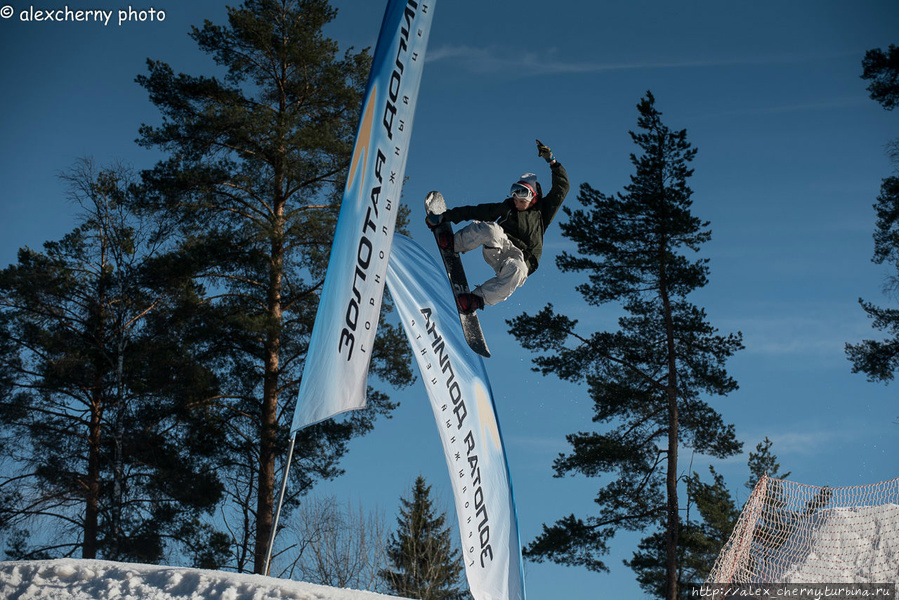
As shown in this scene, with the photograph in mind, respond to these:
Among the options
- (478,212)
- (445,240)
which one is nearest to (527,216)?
(478,212)

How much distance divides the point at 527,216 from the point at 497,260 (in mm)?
558

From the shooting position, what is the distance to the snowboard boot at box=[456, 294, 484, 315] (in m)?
8.87

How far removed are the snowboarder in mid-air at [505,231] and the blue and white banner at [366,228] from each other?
5.93ft

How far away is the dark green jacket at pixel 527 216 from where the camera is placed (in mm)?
8969

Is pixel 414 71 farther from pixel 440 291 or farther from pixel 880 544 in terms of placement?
pixel 880 544

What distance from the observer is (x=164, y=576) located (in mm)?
7066

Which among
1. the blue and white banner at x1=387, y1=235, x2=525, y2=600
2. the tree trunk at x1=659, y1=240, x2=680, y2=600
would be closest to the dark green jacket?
the blue and white banner at x1=387, y1=235, x2=525, y2=600

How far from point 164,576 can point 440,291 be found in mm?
3534

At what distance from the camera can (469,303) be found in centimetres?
896

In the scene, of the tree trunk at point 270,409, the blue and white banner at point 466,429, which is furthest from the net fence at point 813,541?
the tree trunk at point 270,409

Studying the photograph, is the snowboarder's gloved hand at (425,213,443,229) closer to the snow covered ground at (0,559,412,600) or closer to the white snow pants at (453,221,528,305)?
the white snow pants at (453,221,528,305)

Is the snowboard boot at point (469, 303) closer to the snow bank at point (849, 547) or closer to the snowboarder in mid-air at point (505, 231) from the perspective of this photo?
the snowboarder in mid-air at point (505, 231)

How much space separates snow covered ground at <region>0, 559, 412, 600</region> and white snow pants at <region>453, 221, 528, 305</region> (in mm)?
3263

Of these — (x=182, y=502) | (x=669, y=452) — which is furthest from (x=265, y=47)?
(x=669, y=452)
